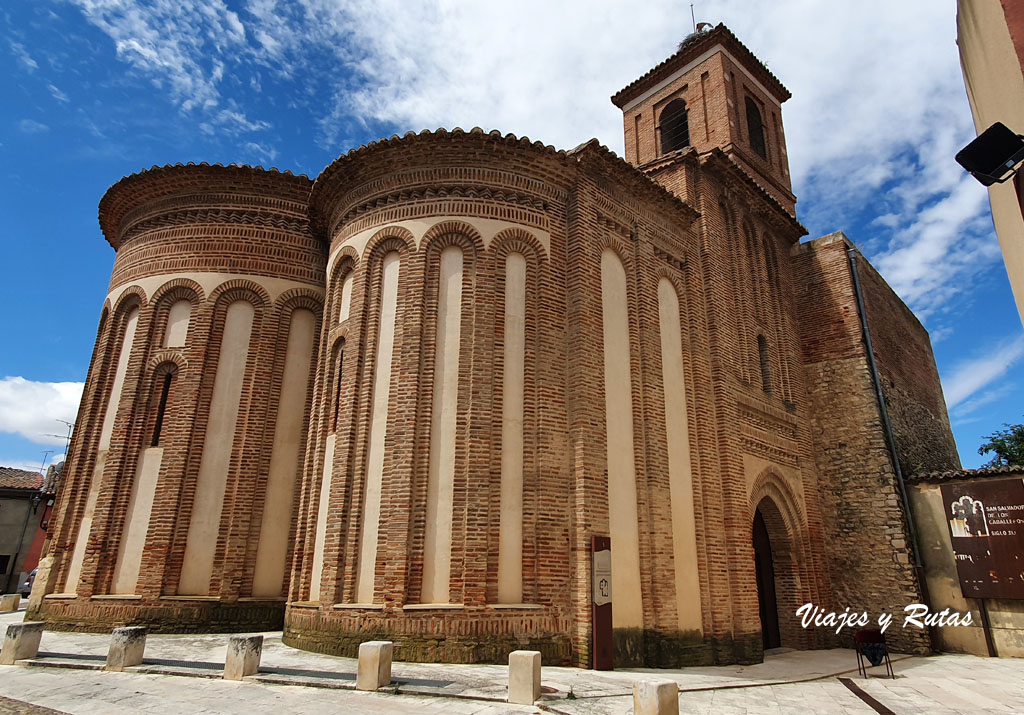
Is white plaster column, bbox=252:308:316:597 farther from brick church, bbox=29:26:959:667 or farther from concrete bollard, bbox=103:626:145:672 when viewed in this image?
concrete bollard, bbox=103:626:145:672

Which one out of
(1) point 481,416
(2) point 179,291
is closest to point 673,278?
(1) point 481,416

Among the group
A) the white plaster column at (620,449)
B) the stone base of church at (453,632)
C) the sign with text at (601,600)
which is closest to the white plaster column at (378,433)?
the stone base of church at (453,632)

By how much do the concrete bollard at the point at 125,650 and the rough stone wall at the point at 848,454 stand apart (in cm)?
1214

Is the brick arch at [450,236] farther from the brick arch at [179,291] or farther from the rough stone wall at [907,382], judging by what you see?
the rough stone wall at [907,382]

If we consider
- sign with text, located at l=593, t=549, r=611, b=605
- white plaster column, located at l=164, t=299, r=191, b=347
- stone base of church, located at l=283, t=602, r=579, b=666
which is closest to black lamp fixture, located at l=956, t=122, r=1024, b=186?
sign with text, located at l=593, t=549, r=611, b=605

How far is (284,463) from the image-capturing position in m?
12.1

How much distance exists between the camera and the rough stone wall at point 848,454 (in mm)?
12414

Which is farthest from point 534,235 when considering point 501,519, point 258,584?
point 258,584

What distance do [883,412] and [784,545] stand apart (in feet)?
12.3

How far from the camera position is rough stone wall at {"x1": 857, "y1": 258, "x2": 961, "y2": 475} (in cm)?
1467

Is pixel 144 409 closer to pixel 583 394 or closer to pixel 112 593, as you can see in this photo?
pixel 112 593

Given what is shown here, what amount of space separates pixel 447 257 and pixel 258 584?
679cm

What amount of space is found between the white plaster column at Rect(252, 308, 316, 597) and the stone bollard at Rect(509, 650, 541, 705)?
23.0 ft

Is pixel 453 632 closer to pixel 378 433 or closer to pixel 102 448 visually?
pixel 378 433
